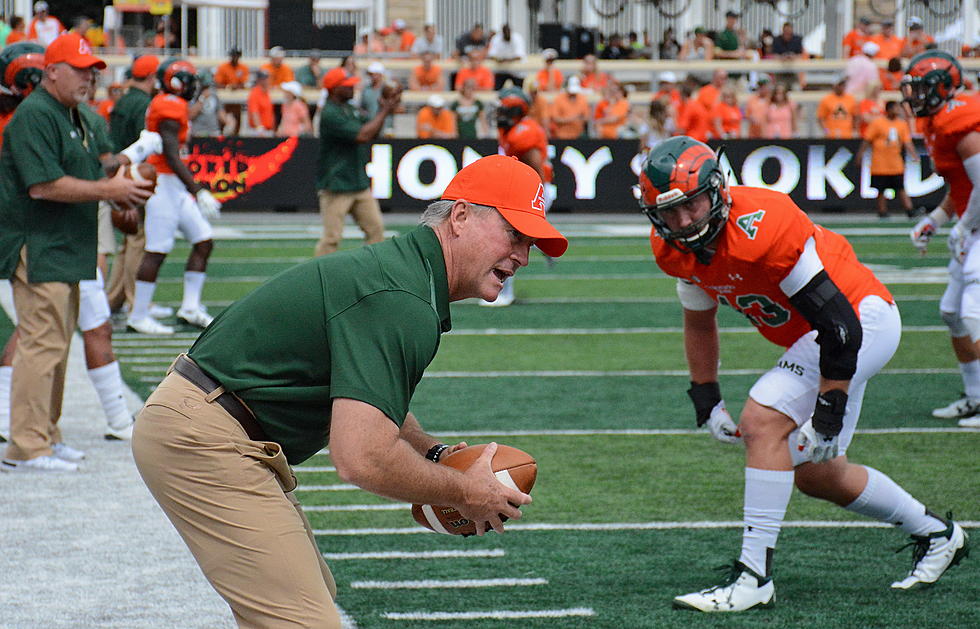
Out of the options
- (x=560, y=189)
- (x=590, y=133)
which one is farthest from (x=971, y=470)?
(x=590, y=133)

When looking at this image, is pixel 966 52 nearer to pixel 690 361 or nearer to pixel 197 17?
pixel 197 17

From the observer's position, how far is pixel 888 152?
2006 centimetres

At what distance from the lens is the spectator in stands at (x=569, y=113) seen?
21.8 metres

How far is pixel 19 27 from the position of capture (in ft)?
75.7

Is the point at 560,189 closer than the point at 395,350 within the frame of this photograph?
No

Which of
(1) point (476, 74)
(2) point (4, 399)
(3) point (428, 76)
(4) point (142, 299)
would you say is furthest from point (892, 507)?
(3) point (428, 76)

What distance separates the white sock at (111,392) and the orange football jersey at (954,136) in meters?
4.53

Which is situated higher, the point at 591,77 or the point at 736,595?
the point at 591,77

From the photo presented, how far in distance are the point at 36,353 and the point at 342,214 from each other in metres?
5.43

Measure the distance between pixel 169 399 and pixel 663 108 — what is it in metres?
18.8

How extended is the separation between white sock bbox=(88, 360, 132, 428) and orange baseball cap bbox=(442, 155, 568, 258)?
14.1 ft

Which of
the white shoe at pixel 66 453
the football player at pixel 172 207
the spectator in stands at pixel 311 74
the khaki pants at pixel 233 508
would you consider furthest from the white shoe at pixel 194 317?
the spectator in stands at pixel 311 74

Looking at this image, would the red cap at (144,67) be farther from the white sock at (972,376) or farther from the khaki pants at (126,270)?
the white sock at (972,376)

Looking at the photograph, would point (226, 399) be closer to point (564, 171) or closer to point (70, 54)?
point (70, 54)
